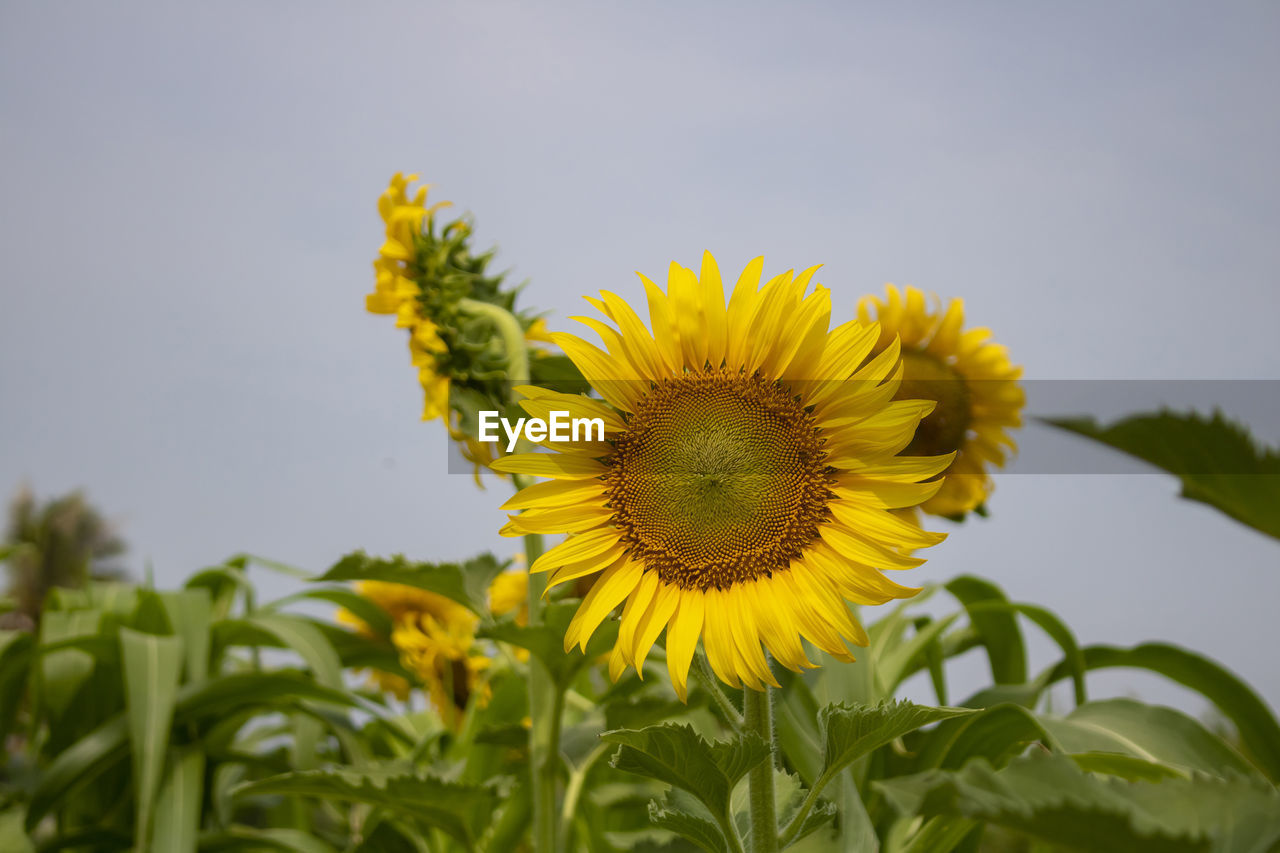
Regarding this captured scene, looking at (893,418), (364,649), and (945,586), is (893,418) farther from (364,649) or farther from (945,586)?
(364,649)

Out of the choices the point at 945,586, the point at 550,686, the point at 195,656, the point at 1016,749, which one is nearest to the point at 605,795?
the point at 550,686

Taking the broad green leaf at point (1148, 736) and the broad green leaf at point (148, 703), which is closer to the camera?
the broad green leaf at point (1148, 736)

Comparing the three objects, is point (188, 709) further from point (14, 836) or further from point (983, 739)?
point (983, 739)

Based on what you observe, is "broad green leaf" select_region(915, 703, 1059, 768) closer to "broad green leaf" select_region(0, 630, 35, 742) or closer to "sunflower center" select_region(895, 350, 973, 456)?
"sunflower center" select_region(895, 350, 973, 456)

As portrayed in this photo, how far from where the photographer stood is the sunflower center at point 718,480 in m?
0.43

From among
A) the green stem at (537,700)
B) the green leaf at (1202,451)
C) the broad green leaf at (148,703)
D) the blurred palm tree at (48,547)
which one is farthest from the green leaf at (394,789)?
the blurred palm tree at (48,547)

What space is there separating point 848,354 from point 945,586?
27.6 inches

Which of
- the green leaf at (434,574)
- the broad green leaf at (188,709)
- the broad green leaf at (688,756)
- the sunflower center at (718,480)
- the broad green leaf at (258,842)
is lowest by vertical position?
the broad green leaf at (258,842)

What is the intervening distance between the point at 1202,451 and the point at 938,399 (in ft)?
2.25

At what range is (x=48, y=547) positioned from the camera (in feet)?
9.29

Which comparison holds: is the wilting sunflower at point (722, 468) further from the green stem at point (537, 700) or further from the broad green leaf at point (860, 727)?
the green stem at point (537, 700)

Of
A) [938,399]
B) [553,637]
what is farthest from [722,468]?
[938,399]

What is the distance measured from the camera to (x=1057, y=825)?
0.72ft

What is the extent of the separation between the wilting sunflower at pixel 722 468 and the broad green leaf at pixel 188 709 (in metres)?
0.79
